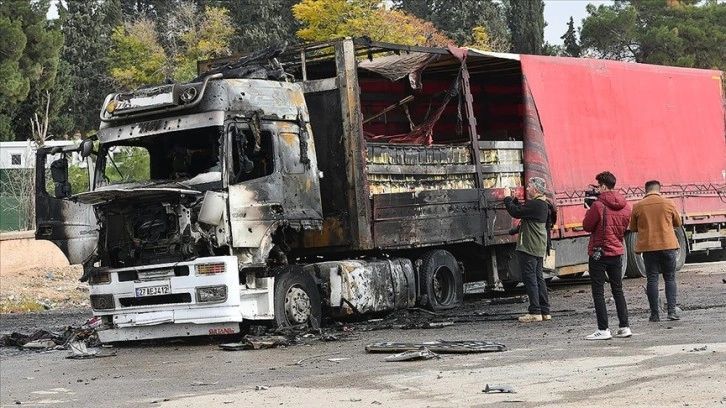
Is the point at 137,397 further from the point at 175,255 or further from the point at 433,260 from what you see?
the point at 433,260

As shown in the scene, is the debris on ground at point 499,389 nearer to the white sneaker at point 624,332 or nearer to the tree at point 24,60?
the white sneaker at point 624,332

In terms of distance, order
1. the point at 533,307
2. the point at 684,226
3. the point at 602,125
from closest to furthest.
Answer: the point at 533,307 < the point at 602,125 < the point at 684,226

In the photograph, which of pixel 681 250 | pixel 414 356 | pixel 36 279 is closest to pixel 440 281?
pixel 414 356

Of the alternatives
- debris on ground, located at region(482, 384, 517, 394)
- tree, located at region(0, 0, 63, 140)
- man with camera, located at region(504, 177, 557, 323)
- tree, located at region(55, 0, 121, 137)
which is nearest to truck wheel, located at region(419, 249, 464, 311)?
man with camera, located at region(504, 177, 557, 323)

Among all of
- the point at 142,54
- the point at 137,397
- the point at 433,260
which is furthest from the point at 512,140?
the point at 142,54

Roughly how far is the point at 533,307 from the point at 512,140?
16.0 ft

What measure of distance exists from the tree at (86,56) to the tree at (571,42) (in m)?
25.3

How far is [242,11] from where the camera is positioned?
68.3 metres

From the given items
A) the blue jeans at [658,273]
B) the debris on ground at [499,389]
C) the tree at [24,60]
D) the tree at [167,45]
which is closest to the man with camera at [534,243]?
the blue jeans at [658,273]

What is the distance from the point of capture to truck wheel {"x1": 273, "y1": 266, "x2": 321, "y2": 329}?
1600cm

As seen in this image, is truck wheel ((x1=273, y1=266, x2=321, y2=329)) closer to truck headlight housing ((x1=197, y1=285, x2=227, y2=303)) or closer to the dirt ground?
truck headlight housing ((x1=197, y1=285, x2=227, y2=303))

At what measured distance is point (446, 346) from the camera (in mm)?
13312

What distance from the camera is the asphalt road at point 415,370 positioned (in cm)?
1006

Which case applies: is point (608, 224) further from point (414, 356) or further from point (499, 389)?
point (499, 389)
